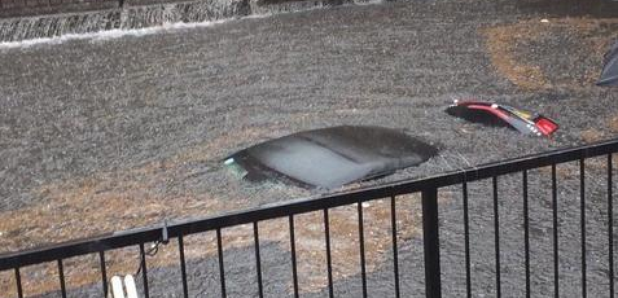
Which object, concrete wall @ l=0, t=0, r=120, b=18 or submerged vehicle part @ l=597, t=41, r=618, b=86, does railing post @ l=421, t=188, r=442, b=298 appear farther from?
concrete wall @ l=0, t=0, r=120, b=18

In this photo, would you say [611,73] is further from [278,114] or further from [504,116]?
[278,114]

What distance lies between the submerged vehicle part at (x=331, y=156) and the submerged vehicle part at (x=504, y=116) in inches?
43.3

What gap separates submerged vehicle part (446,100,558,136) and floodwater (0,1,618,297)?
0.20 m

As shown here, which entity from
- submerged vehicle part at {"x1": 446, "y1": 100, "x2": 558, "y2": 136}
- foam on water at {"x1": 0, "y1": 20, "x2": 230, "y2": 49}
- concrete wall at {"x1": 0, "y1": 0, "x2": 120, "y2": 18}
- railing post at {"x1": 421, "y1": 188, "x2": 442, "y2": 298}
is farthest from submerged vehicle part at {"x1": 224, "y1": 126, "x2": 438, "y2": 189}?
concrete wall at {"x1": 0, "y1": 0, "x2": 120, "y2": 18}

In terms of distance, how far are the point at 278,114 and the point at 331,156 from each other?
239cm

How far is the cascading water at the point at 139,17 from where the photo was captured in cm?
2098

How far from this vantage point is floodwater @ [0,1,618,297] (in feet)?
23.7

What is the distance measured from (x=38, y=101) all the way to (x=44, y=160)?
11.2 ft

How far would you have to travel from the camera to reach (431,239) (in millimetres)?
4066

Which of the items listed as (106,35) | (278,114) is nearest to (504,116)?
(278,114)

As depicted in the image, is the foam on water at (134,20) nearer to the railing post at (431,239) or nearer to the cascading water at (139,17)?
the cascading water at (139,17)

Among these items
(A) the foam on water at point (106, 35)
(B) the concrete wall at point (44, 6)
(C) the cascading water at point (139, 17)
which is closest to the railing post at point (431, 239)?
(A) the foam on water at point (106, 35)

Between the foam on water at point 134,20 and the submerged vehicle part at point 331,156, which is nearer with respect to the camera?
the submerged vehicle part at point 331,156

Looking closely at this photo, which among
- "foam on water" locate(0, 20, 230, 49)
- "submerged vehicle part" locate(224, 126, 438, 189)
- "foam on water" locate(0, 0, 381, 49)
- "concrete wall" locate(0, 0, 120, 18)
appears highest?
"concrete wall" locate(0, 0, 120, 18)
